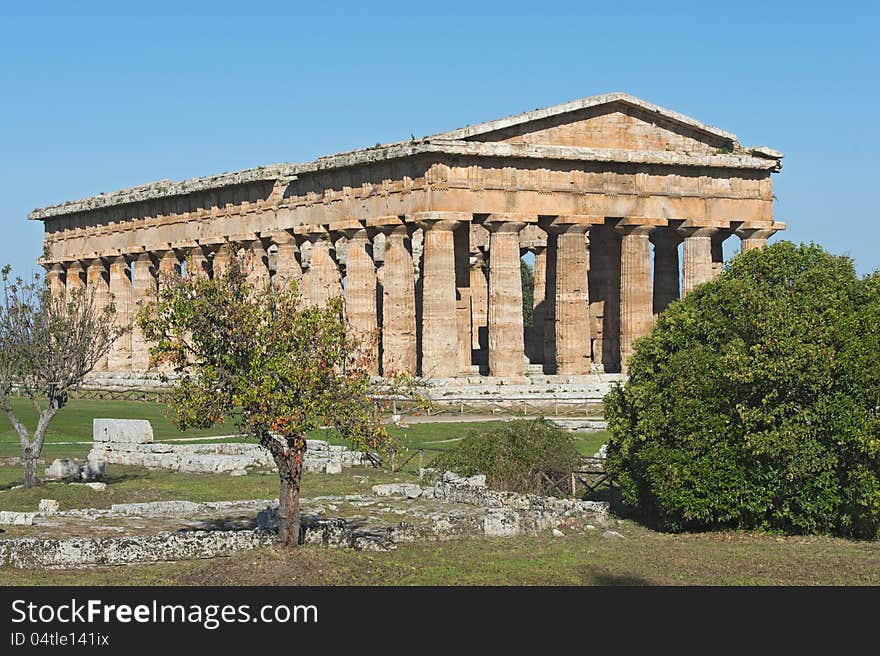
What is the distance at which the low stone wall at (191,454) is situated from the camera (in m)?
39.5

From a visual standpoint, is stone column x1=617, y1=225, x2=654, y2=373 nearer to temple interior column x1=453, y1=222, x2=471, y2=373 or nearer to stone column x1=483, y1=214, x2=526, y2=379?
stone column x1=483, y1=214, x2=526, y2=379

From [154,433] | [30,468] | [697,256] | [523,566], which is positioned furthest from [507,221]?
[523,566]

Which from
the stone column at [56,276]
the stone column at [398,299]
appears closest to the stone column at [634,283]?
the stone column at [398,299]

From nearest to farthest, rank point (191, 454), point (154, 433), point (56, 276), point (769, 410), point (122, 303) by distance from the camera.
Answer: point (769, 410) → point (191, 454) → point (154, 433) → point (122, 303) → point (56, 276)

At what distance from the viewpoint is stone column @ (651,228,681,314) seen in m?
65.6

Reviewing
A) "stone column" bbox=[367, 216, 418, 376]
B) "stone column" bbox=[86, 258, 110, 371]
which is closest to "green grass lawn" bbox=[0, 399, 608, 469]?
"stone column" bbox=[367, 216, 418, 376]

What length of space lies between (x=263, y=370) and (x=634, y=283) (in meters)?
38.2

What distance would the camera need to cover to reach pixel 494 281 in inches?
2269

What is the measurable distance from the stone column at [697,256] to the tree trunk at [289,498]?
3922 cm

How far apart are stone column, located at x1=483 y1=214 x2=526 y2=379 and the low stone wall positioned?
14.5 m

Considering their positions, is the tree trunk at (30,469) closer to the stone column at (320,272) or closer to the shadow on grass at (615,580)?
the shadow on grass at (615,580)

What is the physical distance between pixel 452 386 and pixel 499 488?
2058 cm

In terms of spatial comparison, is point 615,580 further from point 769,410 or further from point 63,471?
point 63,471

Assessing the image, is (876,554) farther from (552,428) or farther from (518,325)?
(518,325)
